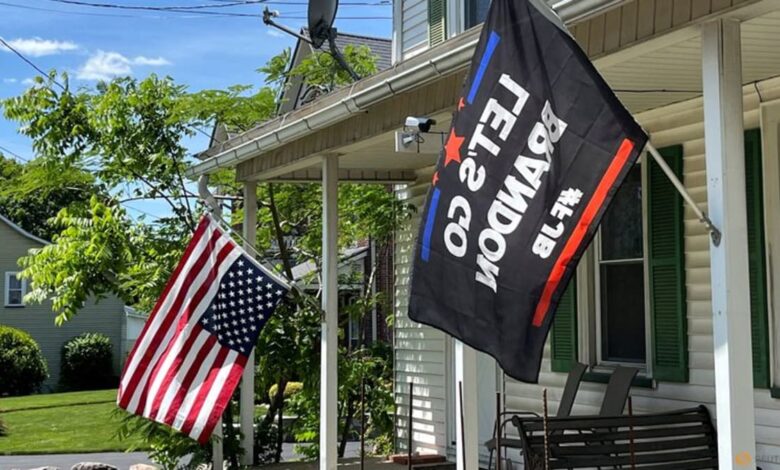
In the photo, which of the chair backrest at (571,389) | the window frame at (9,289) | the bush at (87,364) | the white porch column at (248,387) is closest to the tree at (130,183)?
the white porch column at (248,387)

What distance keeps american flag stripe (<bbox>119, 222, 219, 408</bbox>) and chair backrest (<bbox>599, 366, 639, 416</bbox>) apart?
3247mm

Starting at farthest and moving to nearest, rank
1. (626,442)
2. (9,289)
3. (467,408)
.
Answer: (9,289), (626,442), (467,408)

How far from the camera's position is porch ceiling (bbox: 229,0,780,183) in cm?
441

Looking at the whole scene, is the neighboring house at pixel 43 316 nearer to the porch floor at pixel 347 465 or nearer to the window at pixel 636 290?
the porch floor at pixel 347 465

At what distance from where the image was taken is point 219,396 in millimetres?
7223

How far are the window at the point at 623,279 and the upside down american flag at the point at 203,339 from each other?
247 cm

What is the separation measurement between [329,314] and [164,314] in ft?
4.36

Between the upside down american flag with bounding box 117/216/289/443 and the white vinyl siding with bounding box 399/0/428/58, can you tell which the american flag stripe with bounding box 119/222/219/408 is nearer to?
the upside down american flag with bounding box 117/216/289/443

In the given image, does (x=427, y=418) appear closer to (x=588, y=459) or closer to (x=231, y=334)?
(x=231, y=334)

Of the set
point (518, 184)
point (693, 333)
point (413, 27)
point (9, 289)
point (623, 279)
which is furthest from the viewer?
point (9, 289)

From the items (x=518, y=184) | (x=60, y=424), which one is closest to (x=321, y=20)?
(x=518, y=184)

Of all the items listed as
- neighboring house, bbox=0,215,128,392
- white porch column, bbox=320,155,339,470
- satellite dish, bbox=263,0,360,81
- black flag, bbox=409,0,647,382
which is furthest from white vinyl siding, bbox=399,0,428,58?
neighboring house, bbox=0,215,128,392

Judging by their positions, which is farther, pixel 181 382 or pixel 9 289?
pixel 9 289

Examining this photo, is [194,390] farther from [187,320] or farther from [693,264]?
[693,264]
